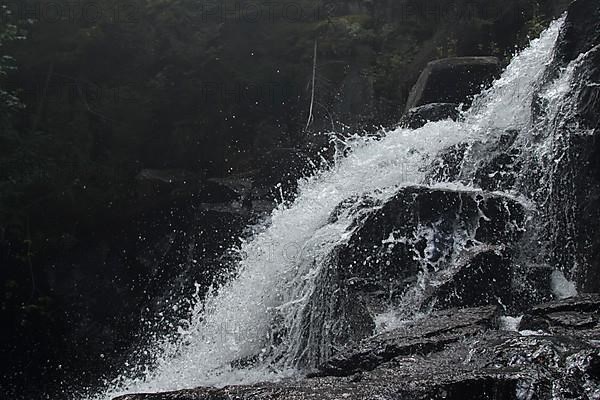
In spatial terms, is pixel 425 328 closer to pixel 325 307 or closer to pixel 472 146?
pixel 325 307

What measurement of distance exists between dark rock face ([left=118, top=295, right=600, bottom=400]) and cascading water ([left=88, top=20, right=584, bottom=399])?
154 cm

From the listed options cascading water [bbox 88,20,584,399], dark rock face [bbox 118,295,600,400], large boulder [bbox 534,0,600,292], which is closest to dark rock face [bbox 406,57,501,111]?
cascading water [bbox 88,20,584,399]

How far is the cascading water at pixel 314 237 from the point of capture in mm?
6572

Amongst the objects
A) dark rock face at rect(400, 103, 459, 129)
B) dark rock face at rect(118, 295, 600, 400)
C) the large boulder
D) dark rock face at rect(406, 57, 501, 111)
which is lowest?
dark rock face at rect(118, 295, 600, 400)

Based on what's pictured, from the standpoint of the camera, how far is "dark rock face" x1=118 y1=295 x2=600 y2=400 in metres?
2.94

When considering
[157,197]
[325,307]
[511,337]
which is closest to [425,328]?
[511,337]

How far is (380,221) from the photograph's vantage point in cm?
661

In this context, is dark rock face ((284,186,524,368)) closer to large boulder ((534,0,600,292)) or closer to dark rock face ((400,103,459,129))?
large boulder ((534,0,600,292))

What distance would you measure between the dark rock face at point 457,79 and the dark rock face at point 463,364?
631 cm

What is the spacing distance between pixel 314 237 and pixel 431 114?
359 centimetres

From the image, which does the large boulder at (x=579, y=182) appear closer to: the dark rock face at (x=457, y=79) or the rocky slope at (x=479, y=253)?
the rocky slope at (x=479, y=253)

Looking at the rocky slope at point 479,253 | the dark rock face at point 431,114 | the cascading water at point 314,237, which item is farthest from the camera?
the dark rock face at point 431,114

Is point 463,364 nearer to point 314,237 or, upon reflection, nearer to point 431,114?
point 314,237

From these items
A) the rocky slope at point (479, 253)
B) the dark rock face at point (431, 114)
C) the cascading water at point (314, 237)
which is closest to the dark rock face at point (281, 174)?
the cascading water at point (314, 237)
